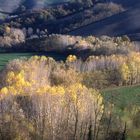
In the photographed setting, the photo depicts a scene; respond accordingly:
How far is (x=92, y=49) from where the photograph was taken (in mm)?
Answer: 138500

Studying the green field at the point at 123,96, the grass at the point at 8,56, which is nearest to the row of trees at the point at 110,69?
the green field at the point at 123,96

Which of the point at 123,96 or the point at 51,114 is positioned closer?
the point at 51,114

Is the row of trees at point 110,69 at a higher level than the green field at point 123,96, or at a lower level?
higher

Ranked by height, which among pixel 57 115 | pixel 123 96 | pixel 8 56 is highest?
pixel 8 56

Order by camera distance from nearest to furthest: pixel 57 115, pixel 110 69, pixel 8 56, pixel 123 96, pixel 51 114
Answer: pixel 57 115
pixel 51 114
pixel 123 96
pixel 110 69
pixel 8 56

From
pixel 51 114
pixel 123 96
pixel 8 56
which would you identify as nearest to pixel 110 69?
pixel 123 96

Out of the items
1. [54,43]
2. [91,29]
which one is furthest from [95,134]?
[91,29]

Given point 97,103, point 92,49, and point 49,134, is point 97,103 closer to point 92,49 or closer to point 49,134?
point 49,134

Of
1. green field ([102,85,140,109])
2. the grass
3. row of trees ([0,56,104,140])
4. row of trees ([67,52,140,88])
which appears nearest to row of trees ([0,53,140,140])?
row of trees ([0,56,104,140])

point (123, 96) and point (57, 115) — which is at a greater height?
point (123, 96)

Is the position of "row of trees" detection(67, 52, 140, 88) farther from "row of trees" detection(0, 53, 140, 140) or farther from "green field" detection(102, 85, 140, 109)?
"row of trees" detection(0, 53, 140, 140)

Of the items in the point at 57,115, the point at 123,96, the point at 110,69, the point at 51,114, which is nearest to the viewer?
the point at 57,115

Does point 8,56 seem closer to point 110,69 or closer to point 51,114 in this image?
point 110,69

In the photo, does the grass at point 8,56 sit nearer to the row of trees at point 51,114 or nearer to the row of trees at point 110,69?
the row of trees at point 110,69
